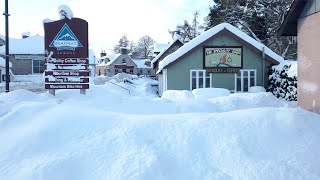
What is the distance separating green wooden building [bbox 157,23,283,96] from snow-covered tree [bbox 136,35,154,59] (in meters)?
101

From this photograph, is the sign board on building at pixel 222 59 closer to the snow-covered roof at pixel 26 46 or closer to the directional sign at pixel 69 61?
the directional sign at pixel 69 61

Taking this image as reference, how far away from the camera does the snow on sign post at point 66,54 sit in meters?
14.3

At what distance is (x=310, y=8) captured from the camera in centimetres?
1129

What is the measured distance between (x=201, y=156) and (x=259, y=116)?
1.81m

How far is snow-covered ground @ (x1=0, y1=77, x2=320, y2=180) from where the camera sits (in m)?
5.69

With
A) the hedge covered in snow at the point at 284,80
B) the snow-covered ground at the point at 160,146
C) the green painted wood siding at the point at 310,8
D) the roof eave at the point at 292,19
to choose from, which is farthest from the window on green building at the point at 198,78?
the snow-covered ground at the point at 160,146

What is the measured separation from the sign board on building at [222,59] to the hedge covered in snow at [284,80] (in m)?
1.99

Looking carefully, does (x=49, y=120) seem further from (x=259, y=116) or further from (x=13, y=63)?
(x=13, y=63)

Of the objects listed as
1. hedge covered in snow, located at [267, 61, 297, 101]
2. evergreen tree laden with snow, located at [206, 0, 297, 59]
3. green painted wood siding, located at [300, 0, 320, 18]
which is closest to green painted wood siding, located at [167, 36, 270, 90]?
hedge covered in snow, located at [267, 61, 297, 101]

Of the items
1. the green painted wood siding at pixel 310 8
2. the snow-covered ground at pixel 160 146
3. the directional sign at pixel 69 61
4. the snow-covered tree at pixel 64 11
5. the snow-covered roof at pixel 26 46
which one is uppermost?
the snow-covered roof at pixel 26 46

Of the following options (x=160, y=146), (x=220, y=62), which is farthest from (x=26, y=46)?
(x=160, y=146)

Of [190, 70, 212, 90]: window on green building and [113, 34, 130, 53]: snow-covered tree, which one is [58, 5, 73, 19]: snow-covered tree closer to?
[190, 70, 212, 90]: window on green building

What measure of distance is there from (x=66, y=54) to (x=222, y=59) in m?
10.4

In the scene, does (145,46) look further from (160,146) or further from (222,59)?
(160,146)
